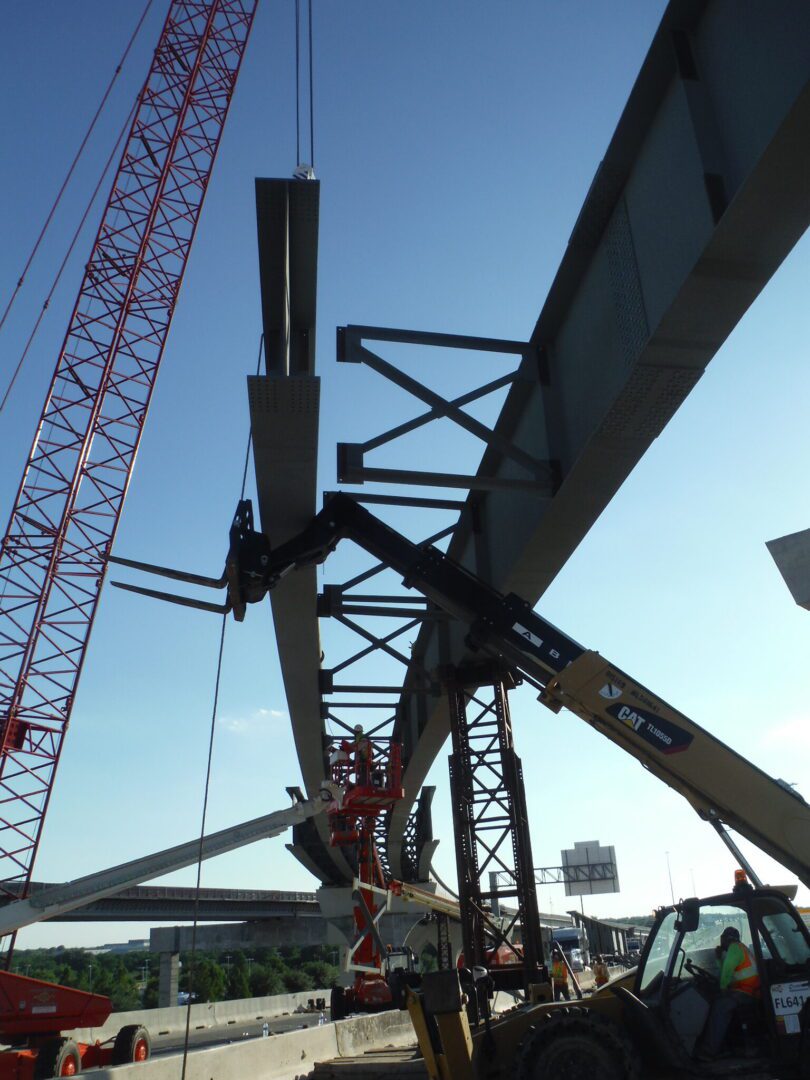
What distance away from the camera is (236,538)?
1142cm

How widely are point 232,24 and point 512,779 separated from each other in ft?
119

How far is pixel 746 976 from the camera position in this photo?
7.21 metres

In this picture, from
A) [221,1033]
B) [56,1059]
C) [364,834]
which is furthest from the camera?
[221,1033]

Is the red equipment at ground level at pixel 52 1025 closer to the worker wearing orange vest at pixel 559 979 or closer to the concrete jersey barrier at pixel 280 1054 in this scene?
the concrete jersey barrier at pixel 280 1054

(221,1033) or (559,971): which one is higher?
(559,971)

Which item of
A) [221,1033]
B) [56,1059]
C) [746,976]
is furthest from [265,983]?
[746,976]

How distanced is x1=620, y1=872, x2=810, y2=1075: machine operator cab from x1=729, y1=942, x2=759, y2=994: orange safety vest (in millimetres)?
15

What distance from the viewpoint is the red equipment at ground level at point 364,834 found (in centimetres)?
2072

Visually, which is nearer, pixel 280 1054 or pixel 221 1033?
pixel 280 1054

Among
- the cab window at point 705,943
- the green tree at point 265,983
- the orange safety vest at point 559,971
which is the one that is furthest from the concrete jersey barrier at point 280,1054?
the green tree at point 265,983

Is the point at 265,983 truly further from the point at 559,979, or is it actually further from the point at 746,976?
the point at 746,976

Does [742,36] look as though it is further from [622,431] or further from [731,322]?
[622,431]

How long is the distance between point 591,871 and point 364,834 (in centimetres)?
7481

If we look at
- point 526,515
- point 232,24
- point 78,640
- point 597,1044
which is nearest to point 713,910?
point 597,1044
